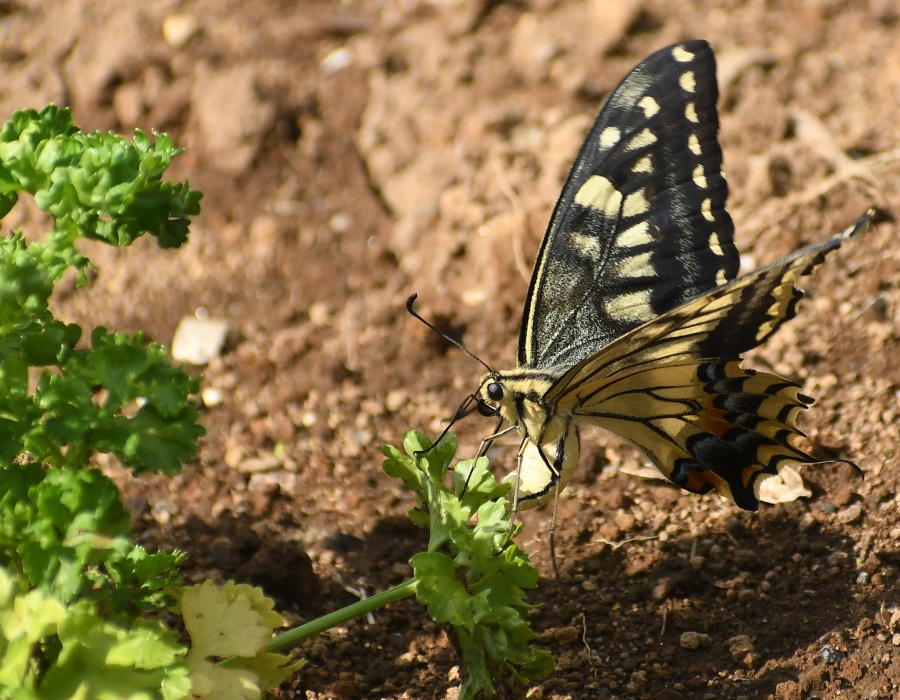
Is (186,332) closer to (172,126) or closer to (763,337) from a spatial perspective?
(172,126)

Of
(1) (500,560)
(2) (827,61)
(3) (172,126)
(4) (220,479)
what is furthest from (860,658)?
(3) (172,126)

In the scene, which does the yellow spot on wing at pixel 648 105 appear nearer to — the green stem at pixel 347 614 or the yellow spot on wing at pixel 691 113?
the yellow spot on wing at pixel 691 113

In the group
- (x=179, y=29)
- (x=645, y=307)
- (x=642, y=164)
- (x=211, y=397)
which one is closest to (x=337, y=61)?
(x=179, y=29)

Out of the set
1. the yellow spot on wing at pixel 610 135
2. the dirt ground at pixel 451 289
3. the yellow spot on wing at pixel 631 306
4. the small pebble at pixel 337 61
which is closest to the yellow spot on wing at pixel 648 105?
the yellow spot on wing at pixel 610 135

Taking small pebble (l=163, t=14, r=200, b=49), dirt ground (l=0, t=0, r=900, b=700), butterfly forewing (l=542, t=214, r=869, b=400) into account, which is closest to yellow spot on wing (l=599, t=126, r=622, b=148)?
butterfly forewing (l=542, t=214, r=869, b=400)

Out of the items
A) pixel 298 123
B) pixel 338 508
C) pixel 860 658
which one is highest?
pixel 298 123

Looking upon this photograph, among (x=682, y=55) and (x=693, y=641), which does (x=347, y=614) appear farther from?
(x=682, y=55)
